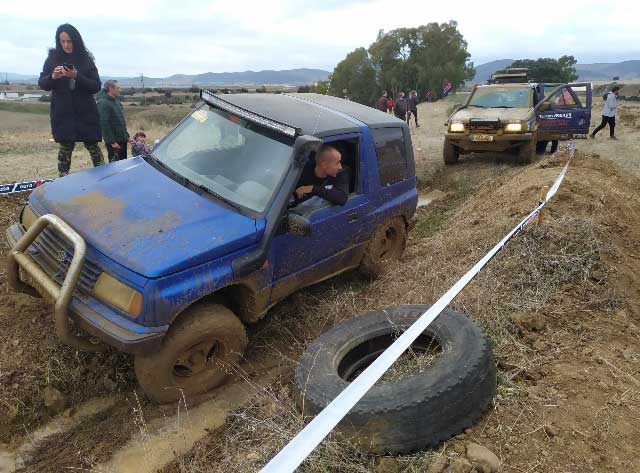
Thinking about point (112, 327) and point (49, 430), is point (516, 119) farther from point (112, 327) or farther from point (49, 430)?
point (49, 430)

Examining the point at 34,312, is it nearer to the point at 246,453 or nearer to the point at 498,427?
the point at 246,453

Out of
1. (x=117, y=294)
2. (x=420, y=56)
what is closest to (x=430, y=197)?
(x=117, y=294)

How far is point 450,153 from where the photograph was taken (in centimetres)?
1177

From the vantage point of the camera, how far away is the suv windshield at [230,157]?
12.2ft

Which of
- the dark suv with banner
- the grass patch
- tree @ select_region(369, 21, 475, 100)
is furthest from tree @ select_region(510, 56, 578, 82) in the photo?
the grass patch

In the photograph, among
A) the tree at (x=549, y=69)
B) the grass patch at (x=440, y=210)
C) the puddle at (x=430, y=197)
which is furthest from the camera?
the tree at (x=549, y=69)

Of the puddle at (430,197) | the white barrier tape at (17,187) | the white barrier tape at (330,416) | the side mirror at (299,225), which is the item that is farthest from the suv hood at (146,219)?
the puddle at (430,197)

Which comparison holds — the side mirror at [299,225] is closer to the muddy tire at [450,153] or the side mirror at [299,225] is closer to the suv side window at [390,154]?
the suv side window at [390,154]

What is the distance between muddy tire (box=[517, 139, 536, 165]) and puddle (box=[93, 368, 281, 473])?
9.30m

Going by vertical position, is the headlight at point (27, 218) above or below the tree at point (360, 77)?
below

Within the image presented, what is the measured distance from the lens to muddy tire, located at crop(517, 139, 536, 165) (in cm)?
1089

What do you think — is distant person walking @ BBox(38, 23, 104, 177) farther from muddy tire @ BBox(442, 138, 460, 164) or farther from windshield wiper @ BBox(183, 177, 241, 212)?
muddy tire @ BBox(442, 138, 460, 164)

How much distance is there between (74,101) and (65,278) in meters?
4.04

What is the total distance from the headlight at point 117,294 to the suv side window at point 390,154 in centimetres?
271
